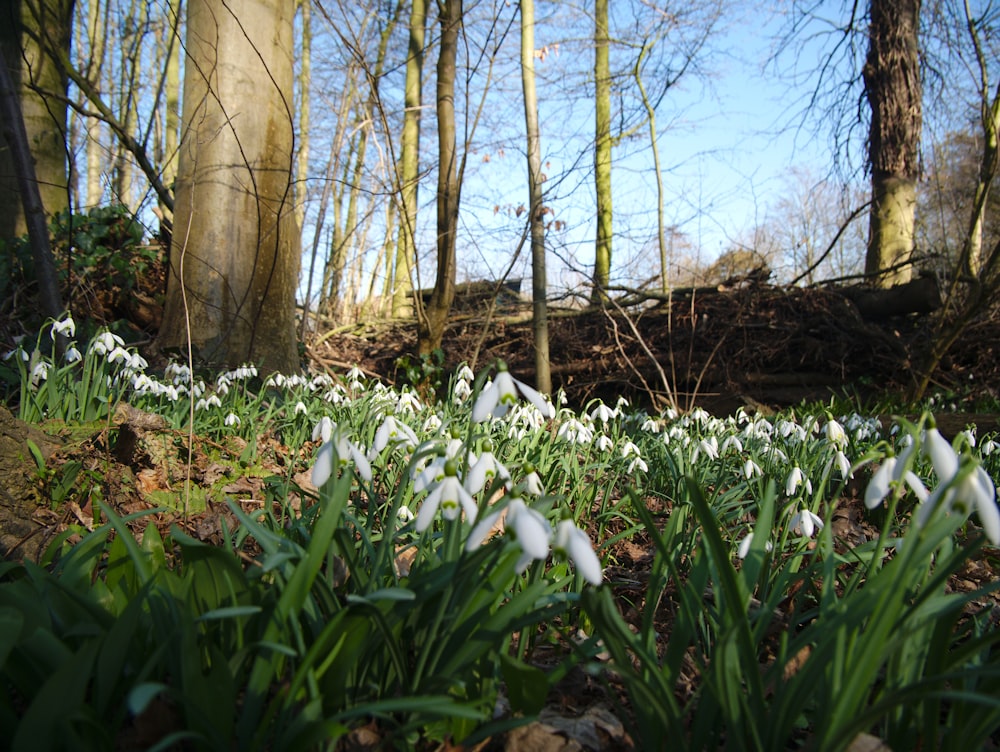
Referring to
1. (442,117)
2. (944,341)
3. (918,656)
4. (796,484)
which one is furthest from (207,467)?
(944,341)

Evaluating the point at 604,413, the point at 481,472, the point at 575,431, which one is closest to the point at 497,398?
the point at 481,472

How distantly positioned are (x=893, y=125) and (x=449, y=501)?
361 inches

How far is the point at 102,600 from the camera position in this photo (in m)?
1.31

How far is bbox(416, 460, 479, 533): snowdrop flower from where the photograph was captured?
3.63ft

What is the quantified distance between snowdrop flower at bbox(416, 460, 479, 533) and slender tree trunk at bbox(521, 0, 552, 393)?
547cm

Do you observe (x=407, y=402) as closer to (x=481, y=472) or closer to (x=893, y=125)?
(x=481, y=472)

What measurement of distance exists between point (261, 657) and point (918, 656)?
1140 mm

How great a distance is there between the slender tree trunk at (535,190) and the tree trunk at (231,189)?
2504 millimetres

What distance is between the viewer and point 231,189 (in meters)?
4.75

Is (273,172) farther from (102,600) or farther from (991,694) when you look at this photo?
(991,694)

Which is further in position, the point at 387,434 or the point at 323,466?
the point at 387,434

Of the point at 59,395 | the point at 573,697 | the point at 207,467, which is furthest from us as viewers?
the point at 59,395

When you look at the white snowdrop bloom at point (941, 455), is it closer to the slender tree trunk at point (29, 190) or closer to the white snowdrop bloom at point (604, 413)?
the white snowdrop bloom at point (604, 413)

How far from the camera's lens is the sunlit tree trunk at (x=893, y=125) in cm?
789
